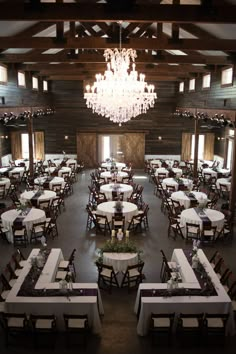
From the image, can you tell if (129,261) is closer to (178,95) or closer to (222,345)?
(222,345)

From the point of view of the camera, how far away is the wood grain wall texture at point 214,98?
14297 mm

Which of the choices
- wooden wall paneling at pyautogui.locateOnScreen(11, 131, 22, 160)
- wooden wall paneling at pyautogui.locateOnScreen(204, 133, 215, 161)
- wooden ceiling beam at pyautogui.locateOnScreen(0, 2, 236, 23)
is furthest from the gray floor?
wooden wall paneling at pyautogui.locateOnScreen(204, 133, 215, 161)

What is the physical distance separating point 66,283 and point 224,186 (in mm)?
10823

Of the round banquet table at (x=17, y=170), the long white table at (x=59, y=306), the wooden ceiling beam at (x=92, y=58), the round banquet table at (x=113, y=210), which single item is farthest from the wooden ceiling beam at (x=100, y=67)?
the long white table at (x=59, y=306)

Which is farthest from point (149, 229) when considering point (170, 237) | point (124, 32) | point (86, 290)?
point (124, 32)

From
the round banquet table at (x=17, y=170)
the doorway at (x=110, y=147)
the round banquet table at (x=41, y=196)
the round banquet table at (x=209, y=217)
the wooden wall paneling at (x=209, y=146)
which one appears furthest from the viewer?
the doorway at (x=110, y=147)

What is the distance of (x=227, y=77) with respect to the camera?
48.6ft

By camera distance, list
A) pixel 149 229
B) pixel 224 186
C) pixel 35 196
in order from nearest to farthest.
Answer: pixel 149 229, pixel 35 196, pixel 224 186

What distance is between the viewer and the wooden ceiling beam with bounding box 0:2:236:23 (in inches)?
256

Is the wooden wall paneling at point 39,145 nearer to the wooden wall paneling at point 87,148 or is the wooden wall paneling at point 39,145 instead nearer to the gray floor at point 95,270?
the wooden wall paneling at point 87,148

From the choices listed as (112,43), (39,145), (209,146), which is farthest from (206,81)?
(39,145)

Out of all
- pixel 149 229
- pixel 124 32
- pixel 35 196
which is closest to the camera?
pixel 124 32

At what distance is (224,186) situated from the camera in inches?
620

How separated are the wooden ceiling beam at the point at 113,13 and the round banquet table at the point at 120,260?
5.11 meters
